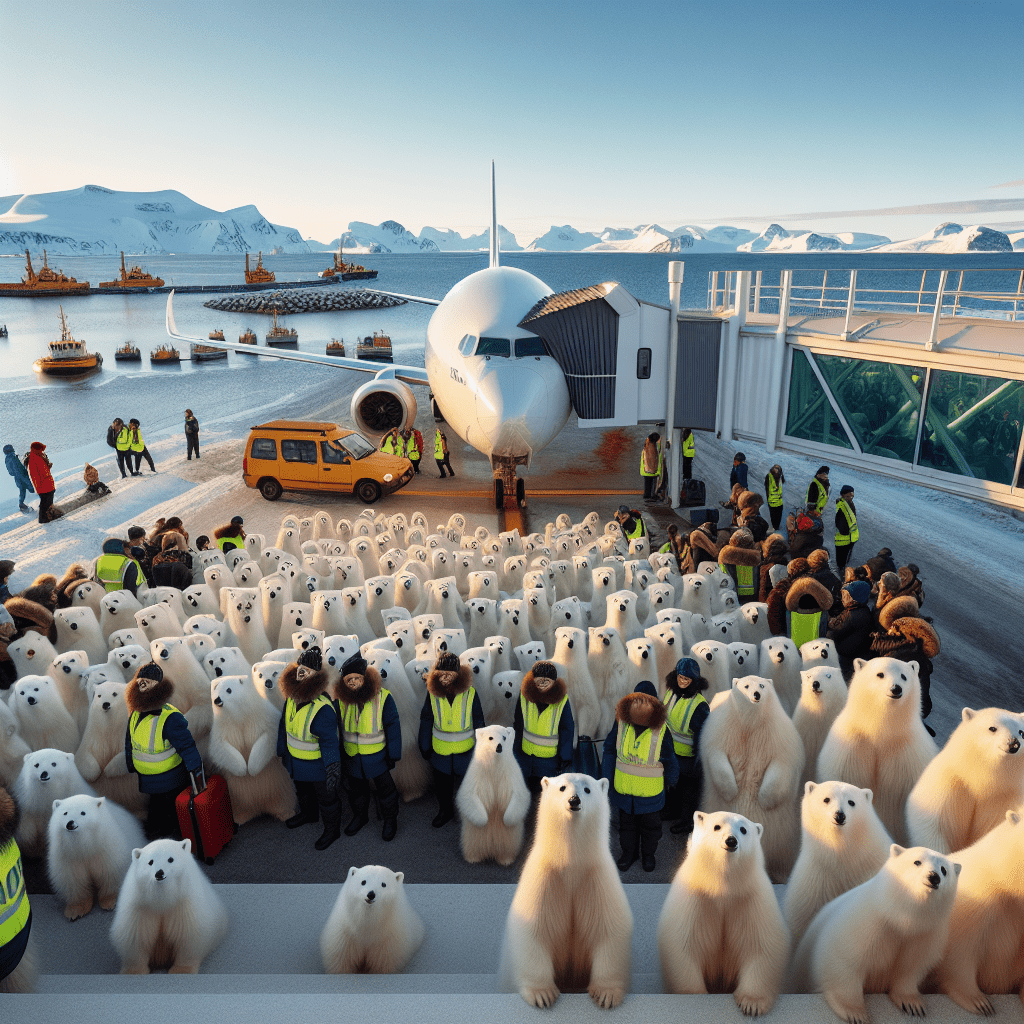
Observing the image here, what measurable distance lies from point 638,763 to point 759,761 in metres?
1.18

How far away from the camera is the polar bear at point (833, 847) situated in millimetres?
4750

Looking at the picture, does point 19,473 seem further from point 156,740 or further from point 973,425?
point 973,425

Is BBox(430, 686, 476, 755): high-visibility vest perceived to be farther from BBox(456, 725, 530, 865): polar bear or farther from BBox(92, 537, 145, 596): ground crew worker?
BBox(92, 537, 145, 596): ground crew worker

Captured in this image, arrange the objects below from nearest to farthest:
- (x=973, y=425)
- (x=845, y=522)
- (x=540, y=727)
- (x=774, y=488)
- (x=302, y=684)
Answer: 1. (x=302, y=684)
2. (x=540, y=727)
3. (x=973, y=425)
4. (x=845, y=522)
5. (x=774, y=488)

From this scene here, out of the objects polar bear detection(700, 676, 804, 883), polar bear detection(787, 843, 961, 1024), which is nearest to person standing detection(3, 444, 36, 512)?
polar bear detection(700, 676, 804, 883)

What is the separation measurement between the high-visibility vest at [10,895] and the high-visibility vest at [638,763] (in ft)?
15.0

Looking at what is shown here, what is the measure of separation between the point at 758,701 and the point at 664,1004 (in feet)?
9.08

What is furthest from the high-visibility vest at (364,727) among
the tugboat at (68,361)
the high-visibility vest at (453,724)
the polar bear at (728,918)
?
the tugboat at (68,361)

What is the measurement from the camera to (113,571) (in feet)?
37.3

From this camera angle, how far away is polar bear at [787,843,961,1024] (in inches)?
155

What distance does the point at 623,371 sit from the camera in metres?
18.0

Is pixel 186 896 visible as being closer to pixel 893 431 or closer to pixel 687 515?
pixel 893 431

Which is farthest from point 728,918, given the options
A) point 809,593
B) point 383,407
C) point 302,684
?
point 383,407

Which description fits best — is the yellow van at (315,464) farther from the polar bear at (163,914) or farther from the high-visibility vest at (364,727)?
the polar bear at (163,914)
